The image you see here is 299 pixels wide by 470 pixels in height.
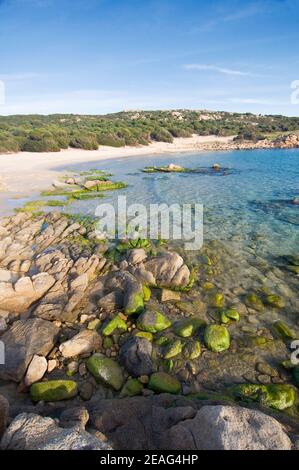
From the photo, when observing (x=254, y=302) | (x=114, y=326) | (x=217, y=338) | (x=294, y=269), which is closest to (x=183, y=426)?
(x=217, y=338)

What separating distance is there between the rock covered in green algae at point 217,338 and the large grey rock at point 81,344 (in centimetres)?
247

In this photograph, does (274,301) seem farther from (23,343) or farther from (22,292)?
(22,292)

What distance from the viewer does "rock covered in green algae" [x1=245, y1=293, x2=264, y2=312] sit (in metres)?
7.96

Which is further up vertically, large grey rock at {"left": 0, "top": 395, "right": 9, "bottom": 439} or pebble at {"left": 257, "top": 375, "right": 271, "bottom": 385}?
large grey rock at {"left": 0, "top": 395, "right": 9, "bottom": 439}

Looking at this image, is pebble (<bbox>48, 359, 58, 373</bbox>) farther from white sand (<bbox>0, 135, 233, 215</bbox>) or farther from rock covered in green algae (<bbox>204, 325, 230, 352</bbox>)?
white sand (<bbox>0, 135, 233, 215</bbox>)

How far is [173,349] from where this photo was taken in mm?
6320

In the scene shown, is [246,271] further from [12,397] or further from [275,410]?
[12,397]

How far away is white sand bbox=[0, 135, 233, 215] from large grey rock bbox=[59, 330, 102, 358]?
12.6 meters

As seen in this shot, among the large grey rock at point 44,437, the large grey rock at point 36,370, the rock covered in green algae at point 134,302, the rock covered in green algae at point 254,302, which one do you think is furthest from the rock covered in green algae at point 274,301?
the large grey rock at point 44,437

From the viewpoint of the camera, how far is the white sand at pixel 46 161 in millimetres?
22705

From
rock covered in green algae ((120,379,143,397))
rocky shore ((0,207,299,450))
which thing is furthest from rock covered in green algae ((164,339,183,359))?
rock covered in green algae ((120,379,143,397))

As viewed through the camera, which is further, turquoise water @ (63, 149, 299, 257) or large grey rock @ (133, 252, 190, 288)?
turquoise water @ (63, 149, 299, 257)

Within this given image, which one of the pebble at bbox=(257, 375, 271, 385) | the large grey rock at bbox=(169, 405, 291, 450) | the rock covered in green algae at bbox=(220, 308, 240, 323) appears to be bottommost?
the pebble at bbox=(257, 375, 271, 385)
